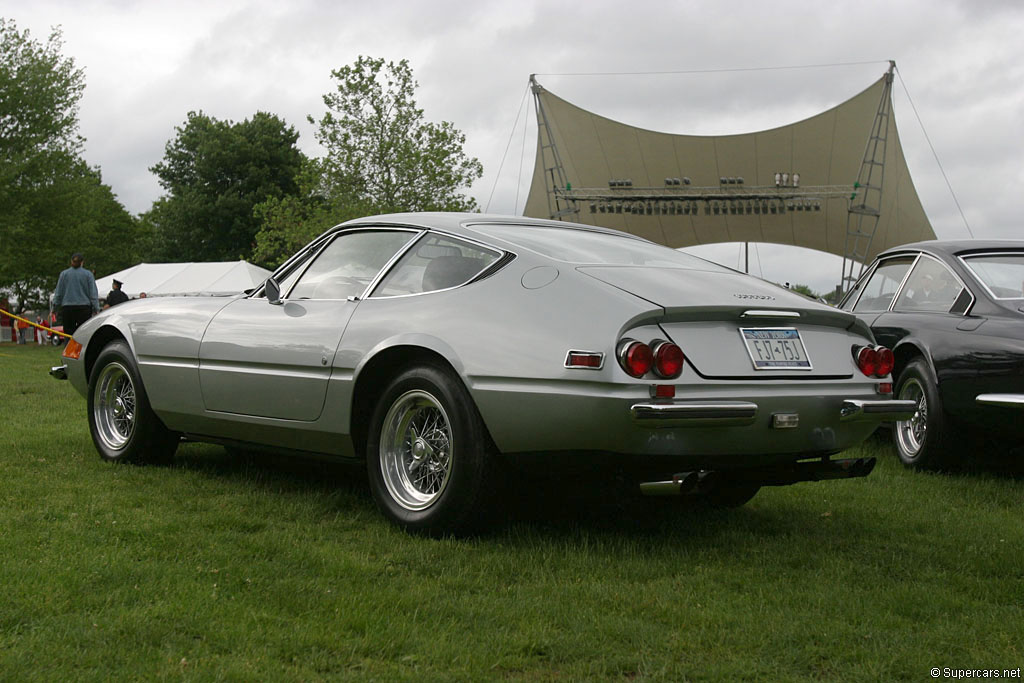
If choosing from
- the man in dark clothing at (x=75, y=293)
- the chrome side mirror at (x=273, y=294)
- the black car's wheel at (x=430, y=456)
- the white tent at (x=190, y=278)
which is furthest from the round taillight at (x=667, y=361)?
the white tent at (x=190, y=278)

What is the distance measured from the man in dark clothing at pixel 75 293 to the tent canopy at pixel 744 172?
18.9 metres

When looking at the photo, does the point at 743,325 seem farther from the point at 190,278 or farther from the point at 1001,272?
the point at 190,278

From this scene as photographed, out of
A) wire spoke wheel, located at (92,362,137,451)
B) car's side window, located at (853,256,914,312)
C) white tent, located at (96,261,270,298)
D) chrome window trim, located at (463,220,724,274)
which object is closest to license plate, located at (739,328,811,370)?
chrome window trim, located at (463,220,724,274)

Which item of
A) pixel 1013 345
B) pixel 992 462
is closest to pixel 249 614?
pixel 1013 345

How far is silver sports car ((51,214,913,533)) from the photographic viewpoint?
366cm

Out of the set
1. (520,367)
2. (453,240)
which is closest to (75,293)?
(453,240)

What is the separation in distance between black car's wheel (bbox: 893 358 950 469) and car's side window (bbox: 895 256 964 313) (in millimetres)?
433

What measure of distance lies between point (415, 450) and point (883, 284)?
4.72 meters

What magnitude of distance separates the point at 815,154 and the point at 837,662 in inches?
1309

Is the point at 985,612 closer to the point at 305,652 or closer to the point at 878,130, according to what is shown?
the point at 305,652

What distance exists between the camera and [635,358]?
3582 mm

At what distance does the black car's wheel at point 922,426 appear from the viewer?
20.4 ft

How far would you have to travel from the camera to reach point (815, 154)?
111 feet

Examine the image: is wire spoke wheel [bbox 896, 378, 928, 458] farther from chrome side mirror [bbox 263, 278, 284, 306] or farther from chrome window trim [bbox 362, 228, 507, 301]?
chrome side mirror [bbox 263, 278, 284, 306]
